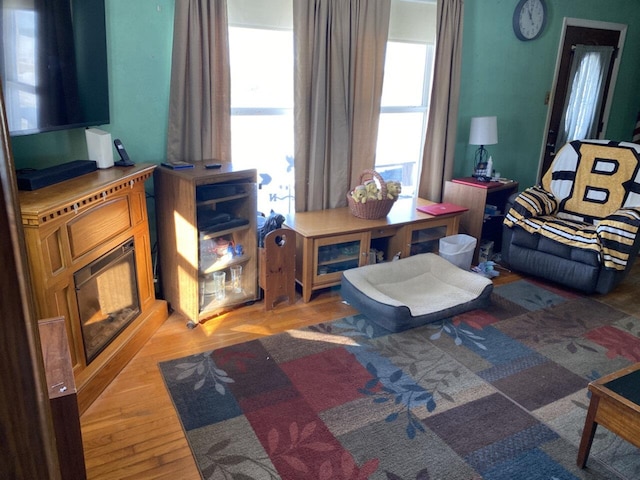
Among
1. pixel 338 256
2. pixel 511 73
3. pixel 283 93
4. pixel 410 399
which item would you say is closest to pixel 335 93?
pixel 283 93

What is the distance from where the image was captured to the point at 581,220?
3.69 metres

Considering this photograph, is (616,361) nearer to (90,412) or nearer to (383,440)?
(383,440)

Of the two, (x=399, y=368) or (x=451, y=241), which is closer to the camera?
(x=399, y=368)

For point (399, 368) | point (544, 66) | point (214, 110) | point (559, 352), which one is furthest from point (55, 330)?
point (544, 66)

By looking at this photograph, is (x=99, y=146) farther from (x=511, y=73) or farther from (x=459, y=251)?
(x=511, y=73)

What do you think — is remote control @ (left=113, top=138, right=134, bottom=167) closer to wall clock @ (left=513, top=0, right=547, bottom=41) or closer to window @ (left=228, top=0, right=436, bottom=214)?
window @ (left=228, top=0, right=436, bottom=214)

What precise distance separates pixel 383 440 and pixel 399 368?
1.77ft

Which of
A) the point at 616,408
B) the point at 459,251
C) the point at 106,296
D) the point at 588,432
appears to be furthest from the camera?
the point at 459,251

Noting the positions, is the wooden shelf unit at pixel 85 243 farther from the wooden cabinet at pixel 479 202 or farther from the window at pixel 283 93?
the wooden cabinet at pixel 479 202

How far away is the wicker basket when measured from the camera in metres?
3.30

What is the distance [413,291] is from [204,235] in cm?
139

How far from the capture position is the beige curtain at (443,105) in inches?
144

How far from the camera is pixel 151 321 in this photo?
2.69 meters

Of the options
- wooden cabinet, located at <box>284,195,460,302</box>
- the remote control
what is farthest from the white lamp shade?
the remote control
